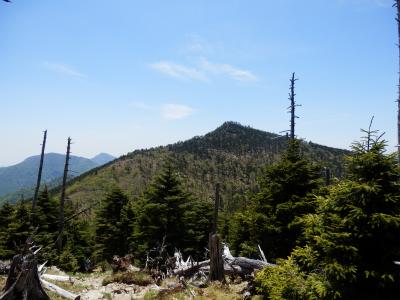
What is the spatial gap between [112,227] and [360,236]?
29259mm

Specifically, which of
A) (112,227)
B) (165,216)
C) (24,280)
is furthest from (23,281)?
(112,227)

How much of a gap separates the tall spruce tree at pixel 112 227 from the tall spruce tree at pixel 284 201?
2034 cm

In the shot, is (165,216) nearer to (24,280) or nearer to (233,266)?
(233,266)

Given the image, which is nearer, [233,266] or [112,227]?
[233,266]

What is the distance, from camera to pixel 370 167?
8641 mm

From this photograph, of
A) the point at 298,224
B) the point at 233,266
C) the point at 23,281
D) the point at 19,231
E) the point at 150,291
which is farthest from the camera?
the point at 19,231

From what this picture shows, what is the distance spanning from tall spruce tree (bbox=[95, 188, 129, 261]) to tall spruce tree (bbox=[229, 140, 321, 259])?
2034 centimetres

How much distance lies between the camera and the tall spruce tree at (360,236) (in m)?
7.93

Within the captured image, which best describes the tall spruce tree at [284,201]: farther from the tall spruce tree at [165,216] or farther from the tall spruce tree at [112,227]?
the tall spruce tree at [112,227]

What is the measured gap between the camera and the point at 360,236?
8016mm

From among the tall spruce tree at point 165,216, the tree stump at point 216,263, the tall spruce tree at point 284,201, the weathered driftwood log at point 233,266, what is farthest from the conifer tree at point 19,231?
the tall spruce tree at point 284,201

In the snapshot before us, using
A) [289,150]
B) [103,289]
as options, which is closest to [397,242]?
[289,150]

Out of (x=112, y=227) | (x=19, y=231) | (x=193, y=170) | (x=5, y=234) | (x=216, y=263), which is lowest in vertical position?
(x=5, y=234)

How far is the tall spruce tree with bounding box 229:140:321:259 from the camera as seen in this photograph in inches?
608
